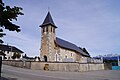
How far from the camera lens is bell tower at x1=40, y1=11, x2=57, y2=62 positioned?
48594mm

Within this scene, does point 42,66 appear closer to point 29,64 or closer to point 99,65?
point 29,64

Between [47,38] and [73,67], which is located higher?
[47,38]

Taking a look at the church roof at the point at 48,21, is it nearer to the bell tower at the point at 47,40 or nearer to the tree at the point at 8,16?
the bell tower at the point at 47,40

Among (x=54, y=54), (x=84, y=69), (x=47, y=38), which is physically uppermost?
(x=47, y=38)

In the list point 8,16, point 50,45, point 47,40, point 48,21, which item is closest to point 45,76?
point 8,16

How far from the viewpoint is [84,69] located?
38375 millimetres

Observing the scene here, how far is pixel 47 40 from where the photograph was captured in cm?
4912

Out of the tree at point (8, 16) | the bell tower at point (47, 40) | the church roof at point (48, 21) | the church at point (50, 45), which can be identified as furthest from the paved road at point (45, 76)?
the church roof at point (48, 21)

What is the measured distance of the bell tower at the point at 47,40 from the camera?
48.6m

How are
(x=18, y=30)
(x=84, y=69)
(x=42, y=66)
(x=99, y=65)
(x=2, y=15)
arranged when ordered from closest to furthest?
(x=2, y=15), (x=18, y=30), (x=42, y=66), (x=84, y=69), (x=99, y=65)

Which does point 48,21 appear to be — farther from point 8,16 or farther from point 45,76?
point 8,16

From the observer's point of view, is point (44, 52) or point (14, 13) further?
point (44, 52)

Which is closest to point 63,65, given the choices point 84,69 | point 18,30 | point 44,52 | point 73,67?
point 73,67

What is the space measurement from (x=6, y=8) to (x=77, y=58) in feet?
190
